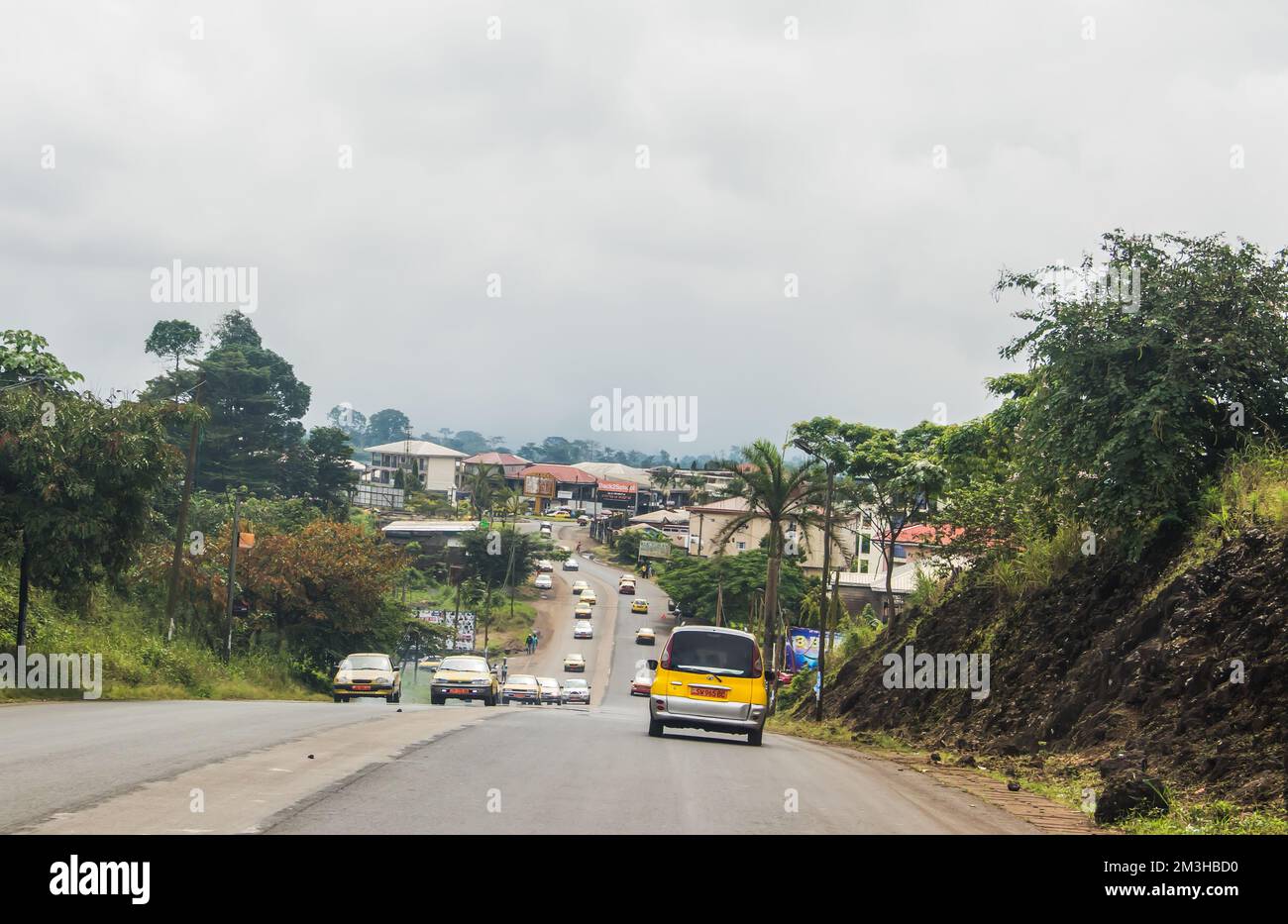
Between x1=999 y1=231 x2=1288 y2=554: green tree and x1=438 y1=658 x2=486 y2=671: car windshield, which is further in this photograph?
x1=438 y1=658 x2=486 y2=671: car windshield

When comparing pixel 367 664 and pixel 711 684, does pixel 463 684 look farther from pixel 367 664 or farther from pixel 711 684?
pixel 711 684

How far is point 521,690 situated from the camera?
46.9m

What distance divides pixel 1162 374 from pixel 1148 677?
5703 mm

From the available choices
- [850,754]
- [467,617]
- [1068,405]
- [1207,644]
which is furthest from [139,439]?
[467,617]

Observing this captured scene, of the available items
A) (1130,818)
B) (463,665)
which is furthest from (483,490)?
(1130,818)

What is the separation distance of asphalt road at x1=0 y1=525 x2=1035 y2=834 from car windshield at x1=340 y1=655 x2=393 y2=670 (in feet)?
48.7

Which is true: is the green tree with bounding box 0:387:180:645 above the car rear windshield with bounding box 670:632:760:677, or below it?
above

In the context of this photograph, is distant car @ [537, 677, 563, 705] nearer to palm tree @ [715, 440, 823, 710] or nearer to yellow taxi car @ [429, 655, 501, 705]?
palm tree @ [715, 440, 823, 710]

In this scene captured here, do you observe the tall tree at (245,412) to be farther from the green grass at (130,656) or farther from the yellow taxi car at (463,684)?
the yellow taxi car at (463,684)

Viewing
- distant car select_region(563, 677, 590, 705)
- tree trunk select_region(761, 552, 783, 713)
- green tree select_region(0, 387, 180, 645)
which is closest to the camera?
green tree select_region(0, 387, 180, 645)

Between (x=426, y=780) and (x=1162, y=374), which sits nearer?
(x=426, y=780)

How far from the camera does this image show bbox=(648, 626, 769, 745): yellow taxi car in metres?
20.3

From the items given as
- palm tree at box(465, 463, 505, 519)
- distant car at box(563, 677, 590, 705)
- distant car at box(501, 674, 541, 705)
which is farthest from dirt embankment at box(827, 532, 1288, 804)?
palm tree at box(465, 463, 505, 519)

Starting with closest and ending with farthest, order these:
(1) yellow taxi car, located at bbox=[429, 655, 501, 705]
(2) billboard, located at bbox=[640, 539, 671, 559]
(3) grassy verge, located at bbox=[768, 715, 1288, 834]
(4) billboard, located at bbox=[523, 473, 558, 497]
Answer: (3) grassy verge, located at bbox=[768, 715, 1288, 834], (1) yellow taxi car, located at bbox=[429, 655, 501, 705], (2) billboard, located at bbox=[640, 539, 671, 559], (4) billboard, located at bbox=[523, 473, 558, 497]
